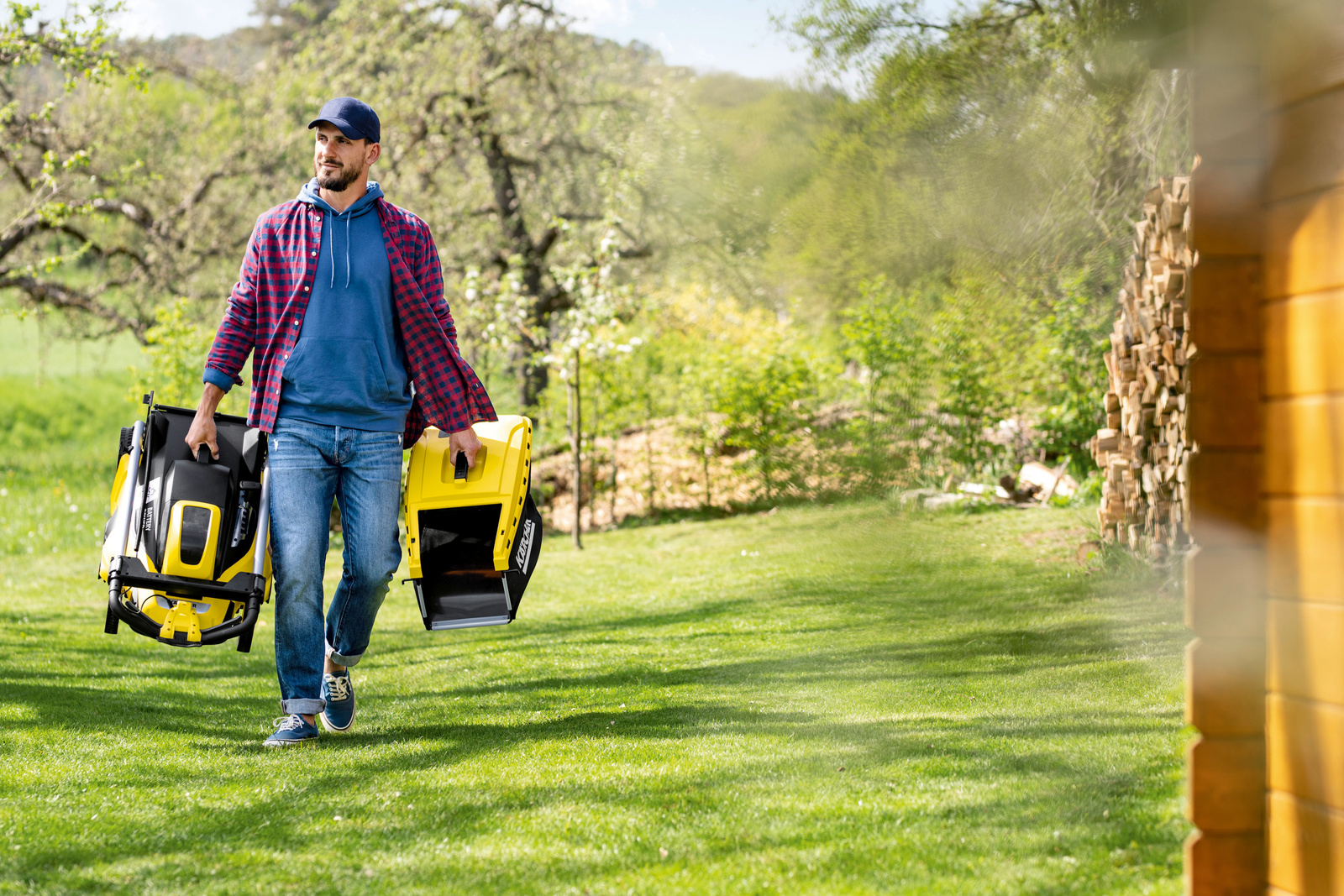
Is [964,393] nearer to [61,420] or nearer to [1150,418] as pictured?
[1150,418]

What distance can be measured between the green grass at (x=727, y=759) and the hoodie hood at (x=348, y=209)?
4.34 feet

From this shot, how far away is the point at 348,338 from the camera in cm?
285

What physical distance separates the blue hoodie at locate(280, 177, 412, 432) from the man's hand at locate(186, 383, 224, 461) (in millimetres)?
201

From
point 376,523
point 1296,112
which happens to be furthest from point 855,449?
point 376,523

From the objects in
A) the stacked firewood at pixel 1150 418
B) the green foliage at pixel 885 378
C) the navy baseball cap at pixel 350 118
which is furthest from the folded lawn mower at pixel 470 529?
the stacked firewood at pixel 1150 418

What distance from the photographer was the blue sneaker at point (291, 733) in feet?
9.93

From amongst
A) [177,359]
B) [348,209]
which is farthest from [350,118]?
[177,359]

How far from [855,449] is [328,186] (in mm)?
2396

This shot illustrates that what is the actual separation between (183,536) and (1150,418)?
4.73 m

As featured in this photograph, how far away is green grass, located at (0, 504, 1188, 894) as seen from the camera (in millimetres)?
1431

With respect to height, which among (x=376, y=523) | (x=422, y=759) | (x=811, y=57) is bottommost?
(x=422, y=759)

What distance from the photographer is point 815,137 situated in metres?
0.73

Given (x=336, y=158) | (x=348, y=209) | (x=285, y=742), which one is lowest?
(x=285, y=742)

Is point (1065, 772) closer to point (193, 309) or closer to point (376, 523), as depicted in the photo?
point (376, 523)
